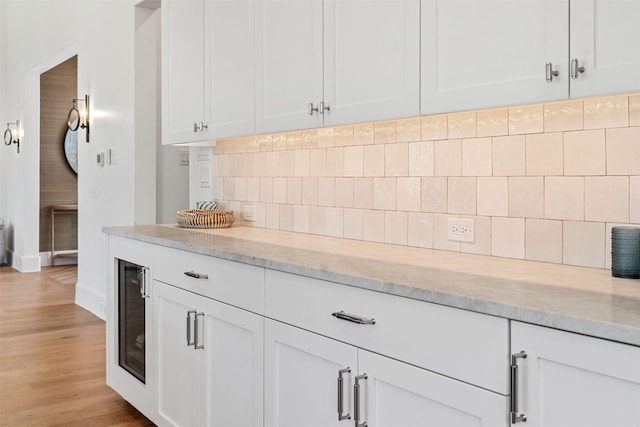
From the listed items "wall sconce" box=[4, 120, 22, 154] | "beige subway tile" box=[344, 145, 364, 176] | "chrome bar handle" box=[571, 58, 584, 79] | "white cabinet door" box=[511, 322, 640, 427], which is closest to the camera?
"white cabinet door" box=[511, 322, 640, 427]

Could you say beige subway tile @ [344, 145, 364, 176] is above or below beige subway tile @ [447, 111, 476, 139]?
below

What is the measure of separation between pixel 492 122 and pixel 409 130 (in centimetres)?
39

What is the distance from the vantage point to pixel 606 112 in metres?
1.77

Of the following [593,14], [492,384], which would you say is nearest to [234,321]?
[492,384]

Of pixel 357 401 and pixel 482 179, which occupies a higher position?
pixel 482 179

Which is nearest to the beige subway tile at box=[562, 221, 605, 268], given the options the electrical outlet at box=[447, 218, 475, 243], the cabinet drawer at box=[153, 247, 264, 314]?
the electrical outlet at box=[447, 218, 475, 243]

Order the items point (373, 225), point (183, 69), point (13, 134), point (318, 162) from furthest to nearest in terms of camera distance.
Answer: point (13, 134), point (183, 69), point (318, 162), point (373, 225)

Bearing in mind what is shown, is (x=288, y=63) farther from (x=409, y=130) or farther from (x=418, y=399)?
(x=418, y=399)

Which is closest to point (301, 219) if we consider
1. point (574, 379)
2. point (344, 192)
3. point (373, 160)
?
point (344, 192)

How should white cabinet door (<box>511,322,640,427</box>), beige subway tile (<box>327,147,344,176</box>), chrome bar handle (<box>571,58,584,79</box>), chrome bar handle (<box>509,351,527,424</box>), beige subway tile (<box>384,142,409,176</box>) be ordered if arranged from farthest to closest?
beige subway tile (<box>327,147,344,176</box>) < beige subway tile (<box>384,142,409,176</box>) < chrome bar handle (<box>571,58,584,79</box>) < chrome bar handle (<box>509,351,527,424</box>) < white cabinet door (<box>511,322,640,427</box>)

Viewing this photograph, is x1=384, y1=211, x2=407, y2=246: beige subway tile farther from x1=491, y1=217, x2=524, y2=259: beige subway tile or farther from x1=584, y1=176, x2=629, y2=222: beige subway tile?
x1=584, y1=176, x2=629, y2=222: beige subway tile

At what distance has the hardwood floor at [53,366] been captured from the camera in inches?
121

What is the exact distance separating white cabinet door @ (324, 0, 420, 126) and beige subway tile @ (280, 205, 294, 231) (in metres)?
0.85

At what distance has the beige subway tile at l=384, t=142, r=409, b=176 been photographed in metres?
2.43
